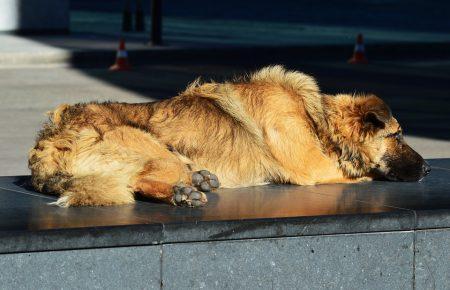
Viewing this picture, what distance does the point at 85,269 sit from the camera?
5340 mm

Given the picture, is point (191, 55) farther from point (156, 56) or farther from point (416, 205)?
point (416, 205)

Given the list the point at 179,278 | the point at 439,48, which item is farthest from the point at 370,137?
the point at 439,48

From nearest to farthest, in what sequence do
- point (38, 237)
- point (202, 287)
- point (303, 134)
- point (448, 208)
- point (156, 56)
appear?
1. point (38, 237)
2. point (202, 287)
3. point (448, 208)
4. point (303, 134)
5. point (156, 56)

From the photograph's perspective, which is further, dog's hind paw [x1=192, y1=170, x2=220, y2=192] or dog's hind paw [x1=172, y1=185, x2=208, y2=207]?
→ dog's hind paw [x1=192, y1=170, x2=220, y2=192]

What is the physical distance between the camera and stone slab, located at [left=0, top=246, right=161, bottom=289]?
5215 millimetres

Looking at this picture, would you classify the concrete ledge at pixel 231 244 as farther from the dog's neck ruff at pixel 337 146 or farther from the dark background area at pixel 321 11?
the dark background area at pixel 321 11

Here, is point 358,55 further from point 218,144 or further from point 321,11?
point 218,144

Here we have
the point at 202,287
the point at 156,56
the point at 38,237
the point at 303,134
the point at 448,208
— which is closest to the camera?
the point at 38,237

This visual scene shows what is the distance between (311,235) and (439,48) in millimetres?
17586

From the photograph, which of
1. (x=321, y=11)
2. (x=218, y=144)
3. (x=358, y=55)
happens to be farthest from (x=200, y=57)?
(x=218, y=144)

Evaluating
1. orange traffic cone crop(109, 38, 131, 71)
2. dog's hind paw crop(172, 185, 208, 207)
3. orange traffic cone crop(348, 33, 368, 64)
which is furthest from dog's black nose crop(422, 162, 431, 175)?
orange traffic cone crop(348, 33, 368, 64)

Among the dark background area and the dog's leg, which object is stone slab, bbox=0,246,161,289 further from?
the dark background area

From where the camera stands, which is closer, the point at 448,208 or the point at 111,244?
the point at 111,244

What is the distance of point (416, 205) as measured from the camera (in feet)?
20.4
